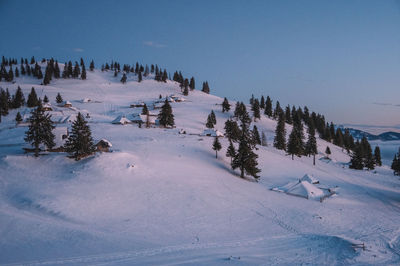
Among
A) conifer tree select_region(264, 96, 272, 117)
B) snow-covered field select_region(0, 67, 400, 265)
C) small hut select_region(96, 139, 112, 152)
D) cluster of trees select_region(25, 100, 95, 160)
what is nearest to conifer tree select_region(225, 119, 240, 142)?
snow-covered field select_region(0, 67, 400, 265)

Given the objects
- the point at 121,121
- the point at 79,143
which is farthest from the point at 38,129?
the point at 121,121

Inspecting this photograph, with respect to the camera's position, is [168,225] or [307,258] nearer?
[307,258]

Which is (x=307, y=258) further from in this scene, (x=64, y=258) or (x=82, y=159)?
(x=82, y=159)

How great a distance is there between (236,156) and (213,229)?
21.4 metres

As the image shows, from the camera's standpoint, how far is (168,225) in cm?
1864

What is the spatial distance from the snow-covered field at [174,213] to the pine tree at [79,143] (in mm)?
1623

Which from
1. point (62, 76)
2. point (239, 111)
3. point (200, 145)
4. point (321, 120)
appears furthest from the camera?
point (62, 76)

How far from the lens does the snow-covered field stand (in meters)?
13.7

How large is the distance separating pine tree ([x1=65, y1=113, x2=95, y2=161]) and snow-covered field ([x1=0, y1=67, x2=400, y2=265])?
5.32 ft

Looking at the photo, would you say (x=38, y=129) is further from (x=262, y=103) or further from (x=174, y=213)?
(x=262, y=103)

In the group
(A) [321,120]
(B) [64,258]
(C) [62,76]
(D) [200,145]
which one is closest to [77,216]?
(B) [64,258]

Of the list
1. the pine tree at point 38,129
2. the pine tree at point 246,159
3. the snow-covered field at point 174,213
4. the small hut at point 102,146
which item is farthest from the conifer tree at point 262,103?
the pine tree at point 38,129

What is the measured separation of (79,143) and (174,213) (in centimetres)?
1982

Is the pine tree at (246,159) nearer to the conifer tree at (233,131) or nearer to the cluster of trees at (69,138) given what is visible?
the conifer tree at (233,131)
